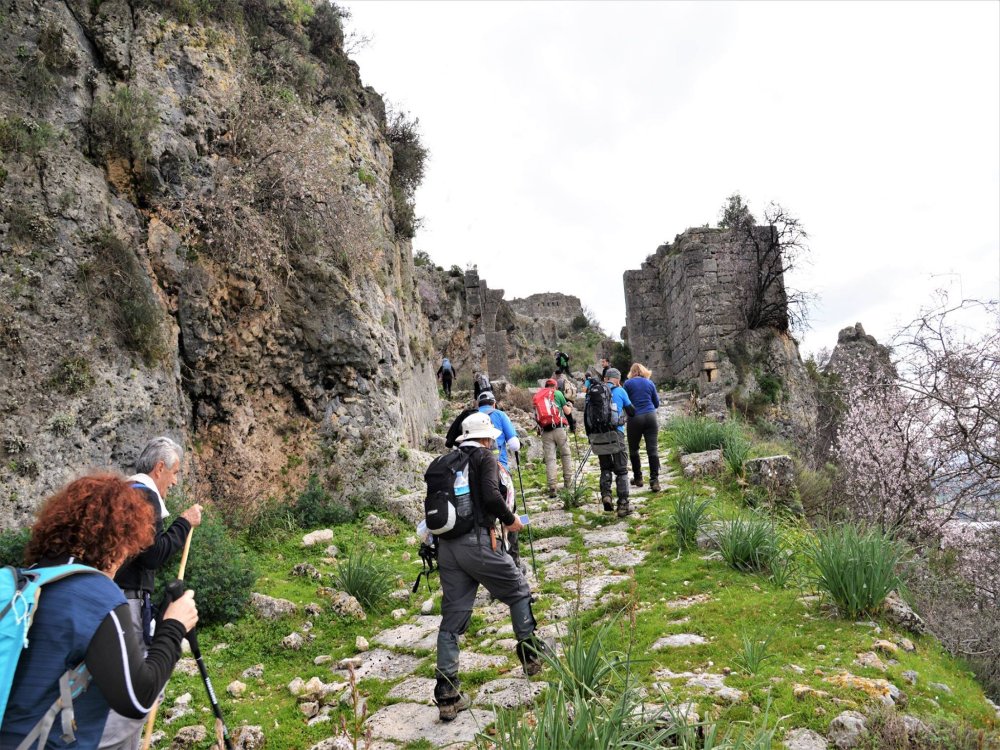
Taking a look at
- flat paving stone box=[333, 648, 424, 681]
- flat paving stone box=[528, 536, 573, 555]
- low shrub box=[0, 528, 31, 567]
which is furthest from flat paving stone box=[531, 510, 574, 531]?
low shrub box=[0, 528, 31, 567]

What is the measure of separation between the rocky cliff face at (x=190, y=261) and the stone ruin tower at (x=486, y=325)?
570 inches

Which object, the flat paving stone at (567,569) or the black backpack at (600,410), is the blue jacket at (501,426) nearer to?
the flat paving stone at (567,569)

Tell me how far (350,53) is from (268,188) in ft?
17.1

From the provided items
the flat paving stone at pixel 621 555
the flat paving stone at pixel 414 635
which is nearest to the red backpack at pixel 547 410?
the flat paving stone at pixel 621 555

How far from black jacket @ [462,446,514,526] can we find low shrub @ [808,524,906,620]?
8.09 feet

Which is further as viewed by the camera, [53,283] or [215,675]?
[53,283]

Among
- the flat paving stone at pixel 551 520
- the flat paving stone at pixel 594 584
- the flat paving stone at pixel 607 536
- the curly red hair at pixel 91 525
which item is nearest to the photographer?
the curly red hair at pixel 91 525

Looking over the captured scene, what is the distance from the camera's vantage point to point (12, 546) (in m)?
5.10

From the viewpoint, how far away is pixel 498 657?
4719 millimetres

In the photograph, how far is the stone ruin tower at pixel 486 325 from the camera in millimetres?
26578

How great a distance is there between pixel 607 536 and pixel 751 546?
208 cm

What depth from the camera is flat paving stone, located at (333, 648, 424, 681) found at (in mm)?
4824

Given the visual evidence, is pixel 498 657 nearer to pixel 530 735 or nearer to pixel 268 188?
pixel 530 735

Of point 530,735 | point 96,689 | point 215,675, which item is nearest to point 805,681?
point 530,735
